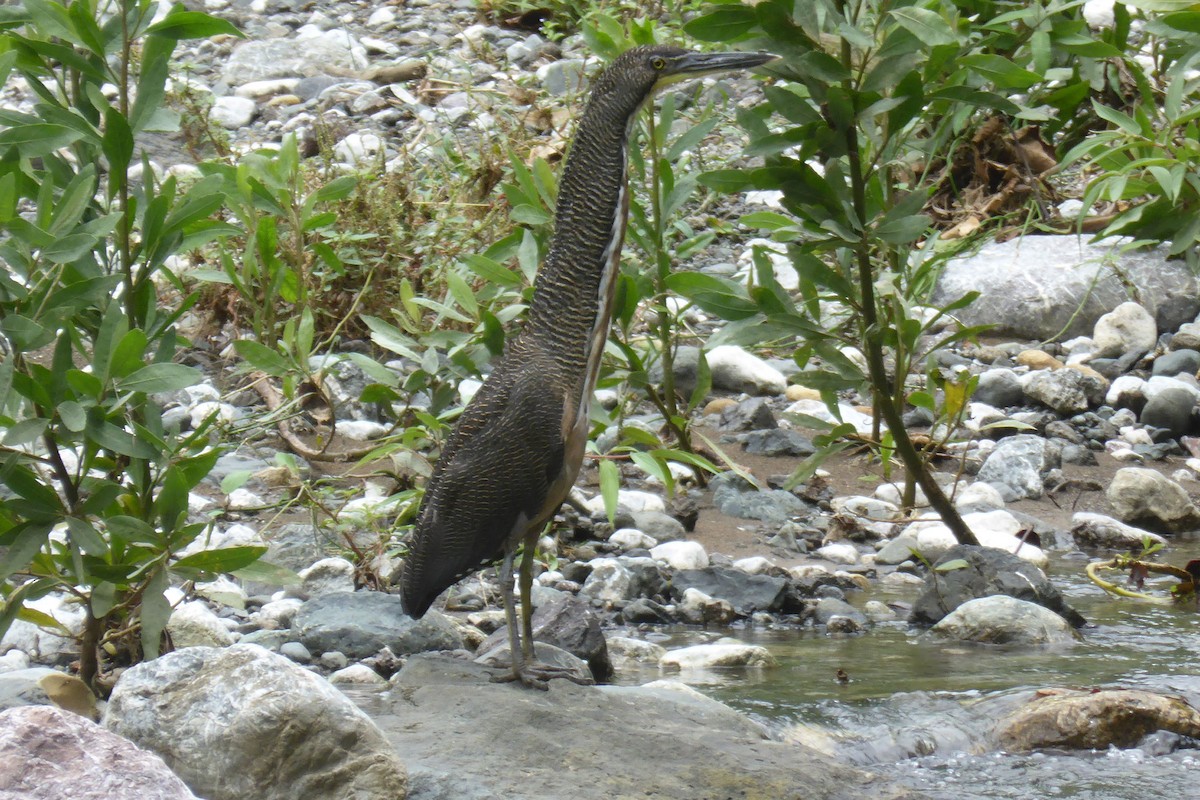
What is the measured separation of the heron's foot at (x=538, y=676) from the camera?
4121 millimetres

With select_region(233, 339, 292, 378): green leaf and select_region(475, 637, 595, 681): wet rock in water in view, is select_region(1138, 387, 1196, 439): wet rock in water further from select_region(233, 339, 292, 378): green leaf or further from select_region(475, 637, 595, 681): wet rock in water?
select_region(233, 339, 292, 378): green leaf

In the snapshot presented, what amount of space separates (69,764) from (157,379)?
4.69 feet

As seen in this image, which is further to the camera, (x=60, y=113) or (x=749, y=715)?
(x=749, y=715)

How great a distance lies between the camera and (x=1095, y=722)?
4285mm

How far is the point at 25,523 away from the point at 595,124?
201 centimetres

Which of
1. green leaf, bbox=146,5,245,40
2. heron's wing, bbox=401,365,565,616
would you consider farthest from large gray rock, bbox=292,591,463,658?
green leaf, bbox=146,5,245,40

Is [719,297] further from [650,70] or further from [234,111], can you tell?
[234,111]

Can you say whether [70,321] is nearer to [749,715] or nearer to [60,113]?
[60,113]

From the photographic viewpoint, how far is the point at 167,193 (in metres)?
4.14

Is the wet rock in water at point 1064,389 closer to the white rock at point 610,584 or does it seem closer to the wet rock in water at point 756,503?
the wet rock in water at point 756,503

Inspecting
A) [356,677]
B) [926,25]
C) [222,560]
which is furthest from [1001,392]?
[222,560]

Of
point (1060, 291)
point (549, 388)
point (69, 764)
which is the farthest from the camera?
point (1060, 291)

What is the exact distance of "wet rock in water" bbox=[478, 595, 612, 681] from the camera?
15.8ft

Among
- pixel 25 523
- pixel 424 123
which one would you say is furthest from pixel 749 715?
pixel 424 123
